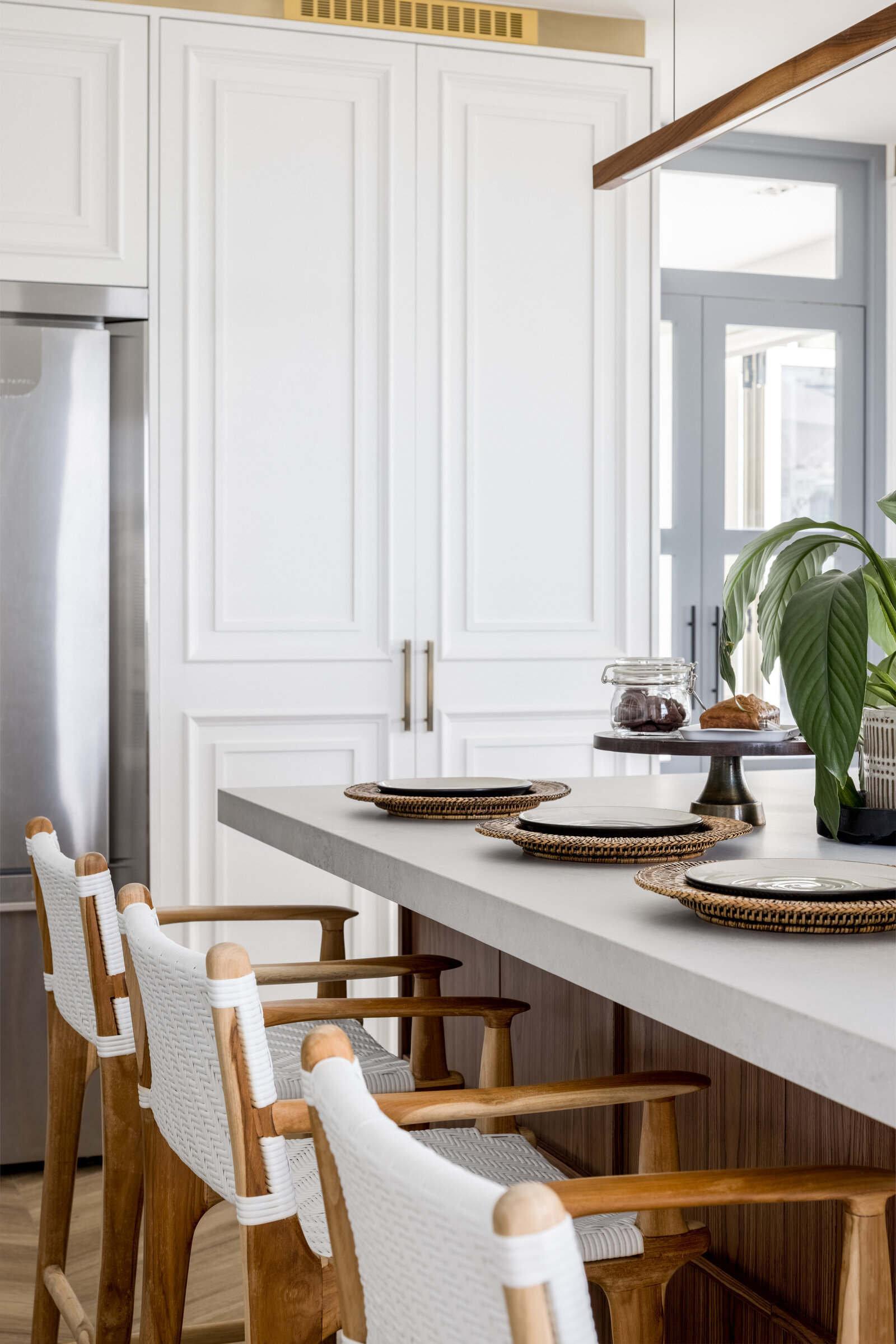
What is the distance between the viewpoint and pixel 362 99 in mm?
3346

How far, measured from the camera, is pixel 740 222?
450 centimetres

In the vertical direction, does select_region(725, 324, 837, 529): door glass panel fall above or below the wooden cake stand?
above

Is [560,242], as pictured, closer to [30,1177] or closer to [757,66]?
[757,66]

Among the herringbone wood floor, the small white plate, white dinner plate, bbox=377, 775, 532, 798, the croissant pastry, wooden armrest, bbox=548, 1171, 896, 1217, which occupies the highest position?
the croissant pastry

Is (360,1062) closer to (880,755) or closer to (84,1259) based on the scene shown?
(880,755)

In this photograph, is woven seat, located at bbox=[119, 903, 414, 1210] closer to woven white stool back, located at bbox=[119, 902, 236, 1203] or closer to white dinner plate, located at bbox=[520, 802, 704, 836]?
woven white stool back, located at bbox=[119, 902, 236, 1203]

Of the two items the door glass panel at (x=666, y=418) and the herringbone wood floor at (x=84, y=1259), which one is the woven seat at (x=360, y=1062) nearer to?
the herringbone wood floor at (x=84, y=1259)

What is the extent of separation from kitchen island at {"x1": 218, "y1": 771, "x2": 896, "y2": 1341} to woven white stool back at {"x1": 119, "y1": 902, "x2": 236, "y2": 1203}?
31 centimetres

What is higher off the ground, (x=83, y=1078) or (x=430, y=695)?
(x=430, y=695)

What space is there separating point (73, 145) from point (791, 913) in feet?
8.71

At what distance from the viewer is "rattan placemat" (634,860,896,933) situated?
1173mm

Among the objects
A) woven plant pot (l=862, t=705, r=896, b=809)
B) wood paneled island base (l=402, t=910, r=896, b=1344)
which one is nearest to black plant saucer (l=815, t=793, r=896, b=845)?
woven plant pot (l=862, t=705, r=896, b=809)

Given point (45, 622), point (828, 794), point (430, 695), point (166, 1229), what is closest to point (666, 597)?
point (430, 695)

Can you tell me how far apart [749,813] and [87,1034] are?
35.4 inches
